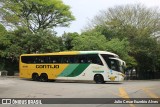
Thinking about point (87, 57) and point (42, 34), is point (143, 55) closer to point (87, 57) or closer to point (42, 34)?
point (42, 34)

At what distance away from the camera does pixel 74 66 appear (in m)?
33.4

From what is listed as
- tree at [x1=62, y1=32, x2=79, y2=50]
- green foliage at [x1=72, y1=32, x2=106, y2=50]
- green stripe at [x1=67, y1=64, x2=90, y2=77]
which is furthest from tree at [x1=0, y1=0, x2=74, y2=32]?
green stripe at [x1=67, y1=64, x2=90, y2=77]

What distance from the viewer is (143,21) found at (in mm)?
53281

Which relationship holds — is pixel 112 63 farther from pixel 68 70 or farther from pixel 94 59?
pixel 68 70

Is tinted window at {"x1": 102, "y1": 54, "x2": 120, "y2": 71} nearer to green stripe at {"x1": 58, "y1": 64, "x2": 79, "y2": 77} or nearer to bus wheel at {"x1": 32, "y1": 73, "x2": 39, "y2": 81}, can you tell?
green stripe at {"x1": 58, "y1": 64, "x2": 79, "y2": 77}

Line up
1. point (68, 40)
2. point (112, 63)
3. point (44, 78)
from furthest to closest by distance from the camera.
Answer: point (68, 40)
point (44, 78)
point (112, 63)

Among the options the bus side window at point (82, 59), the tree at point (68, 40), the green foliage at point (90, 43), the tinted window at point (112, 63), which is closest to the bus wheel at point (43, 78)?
the bus side window at point (82, 59)

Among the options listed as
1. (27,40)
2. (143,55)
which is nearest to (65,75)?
(27,40)

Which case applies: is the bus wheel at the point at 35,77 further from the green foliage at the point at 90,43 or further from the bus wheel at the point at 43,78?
the green foliage at the point at 90,43

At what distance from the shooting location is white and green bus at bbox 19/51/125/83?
3234cm

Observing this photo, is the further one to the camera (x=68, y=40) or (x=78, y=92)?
(x=68, y=40)

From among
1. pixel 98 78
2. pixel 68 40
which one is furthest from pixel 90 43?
pixel 98 78

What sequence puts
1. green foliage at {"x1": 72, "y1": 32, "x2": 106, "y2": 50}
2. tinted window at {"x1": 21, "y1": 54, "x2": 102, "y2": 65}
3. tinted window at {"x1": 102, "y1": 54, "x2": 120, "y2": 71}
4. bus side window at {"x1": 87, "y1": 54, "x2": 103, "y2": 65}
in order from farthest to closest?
green foliage at {"x1": 72, "y1": 32, "x2": 106, "y2": 50}
tinted window at {"x1": 21, "y1": 54, "x2": 102, "y2": 65}
bus side window at {"x1": 87, "y1": 54, "x2": 103, "y2": 65}
tinted window at {"x1": 102, "y1": 54, "x2": 120, "y2": 71}

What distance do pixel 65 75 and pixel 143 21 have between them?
23285 mm
